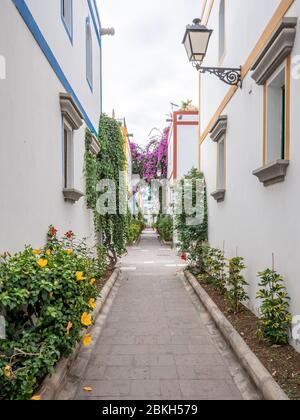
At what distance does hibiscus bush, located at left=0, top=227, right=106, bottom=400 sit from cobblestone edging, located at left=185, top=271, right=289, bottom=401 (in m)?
1.56

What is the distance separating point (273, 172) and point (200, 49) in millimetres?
3077

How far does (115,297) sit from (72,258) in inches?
140

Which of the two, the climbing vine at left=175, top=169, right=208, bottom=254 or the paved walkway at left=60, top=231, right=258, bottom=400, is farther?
the climbing vine at left=175, top=169, right=208, bottom=254

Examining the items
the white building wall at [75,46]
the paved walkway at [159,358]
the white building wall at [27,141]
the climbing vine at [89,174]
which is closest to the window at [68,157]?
the white building wall at [27,141]

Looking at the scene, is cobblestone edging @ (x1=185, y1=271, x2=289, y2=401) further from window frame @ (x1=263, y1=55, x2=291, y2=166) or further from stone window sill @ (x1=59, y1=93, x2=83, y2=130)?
stone window sill @ (x1=59, y1=93, x2=83, y2=130)

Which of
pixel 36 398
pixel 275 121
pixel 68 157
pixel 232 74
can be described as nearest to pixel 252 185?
pixel 275 121

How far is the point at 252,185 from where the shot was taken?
544 cm

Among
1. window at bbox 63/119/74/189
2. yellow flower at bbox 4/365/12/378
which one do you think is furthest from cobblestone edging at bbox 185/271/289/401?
window at bbox 63/119/74/189

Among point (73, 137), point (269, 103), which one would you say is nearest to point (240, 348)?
point (269, 103)

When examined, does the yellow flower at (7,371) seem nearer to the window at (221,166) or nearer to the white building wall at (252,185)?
the white building wall at (252,185)

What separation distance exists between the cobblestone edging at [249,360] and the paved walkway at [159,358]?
0.36ft

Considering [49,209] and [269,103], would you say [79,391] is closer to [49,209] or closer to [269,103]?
[49,209]

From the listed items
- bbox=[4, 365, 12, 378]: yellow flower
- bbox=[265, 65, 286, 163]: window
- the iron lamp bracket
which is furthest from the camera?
the iron lamp bracket

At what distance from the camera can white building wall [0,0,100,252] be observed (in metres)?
3.76
